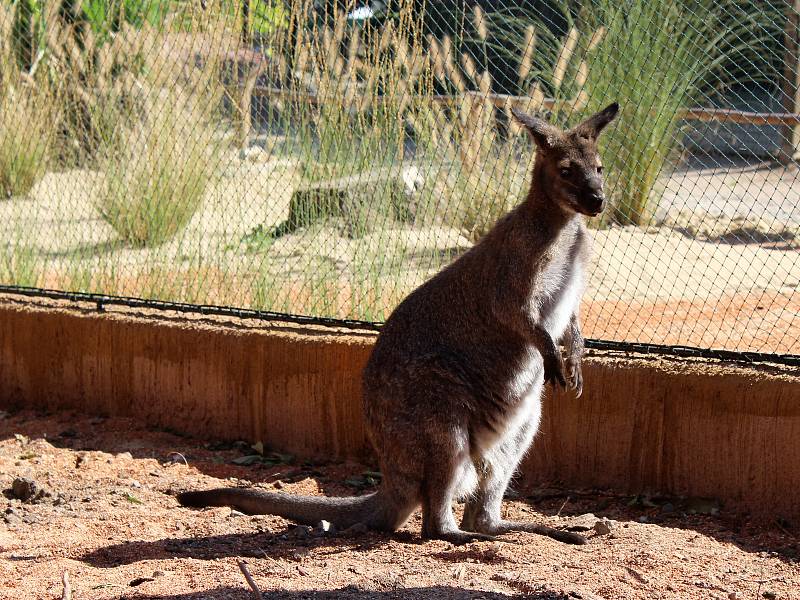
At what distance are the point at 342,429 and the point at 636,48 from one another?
327cm

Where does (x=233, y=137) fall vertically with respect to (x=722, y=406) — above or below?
above

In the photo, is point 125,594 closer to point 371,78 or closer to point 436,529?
point 436,529

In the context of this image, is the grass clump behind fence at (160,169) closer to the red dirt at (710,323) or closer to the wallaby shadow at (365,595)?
the red dirt at (710,323)

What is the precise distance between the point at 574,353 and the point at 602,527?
0.80 metres

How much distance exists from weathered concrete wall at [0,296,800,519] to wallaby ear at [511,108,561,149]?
1257 millimetres

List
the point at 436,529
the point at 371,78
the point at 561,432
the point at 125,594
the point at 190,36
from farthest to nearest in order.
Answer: the point at 190,36 < the point at 371,78 < the point at 561,432 < the point at 436,529 < the point at 125,594

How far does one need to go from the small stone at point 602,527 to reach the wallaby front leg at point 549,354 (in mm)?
644

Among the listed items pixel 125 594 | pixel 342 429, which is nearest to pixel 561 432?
pixel 342 429

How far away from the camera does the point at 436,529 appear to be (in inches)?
177

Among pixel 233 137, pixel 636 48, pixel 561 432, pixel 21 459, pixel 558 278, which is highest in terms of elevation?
pixel 636 48

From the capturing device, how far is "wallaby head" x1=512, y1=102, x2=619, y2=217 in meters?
4.41

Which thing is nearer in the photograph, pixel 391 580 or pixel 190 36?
pixel 391 580

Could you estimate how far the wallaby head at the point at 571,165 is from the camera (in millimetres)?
4410

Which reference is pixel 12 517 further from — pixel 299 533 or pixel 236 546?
pixel 299 533
